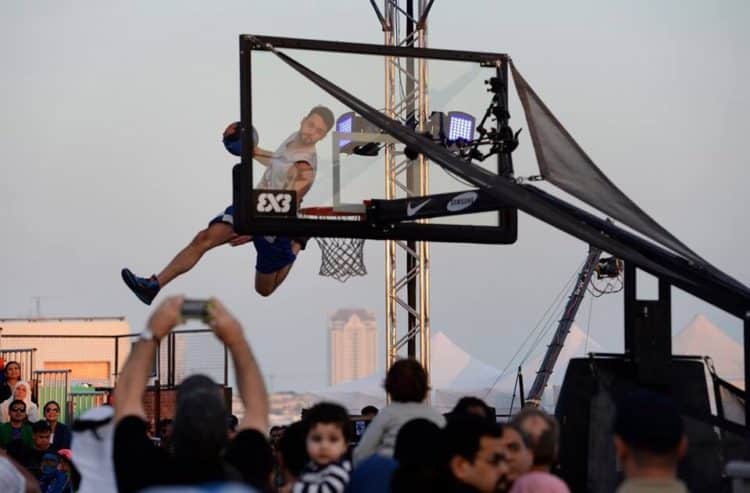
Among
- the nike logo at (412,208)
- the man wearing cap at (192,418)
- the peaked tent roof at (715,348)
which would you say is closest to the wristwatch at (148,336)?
the man wearing cap at (192,418)

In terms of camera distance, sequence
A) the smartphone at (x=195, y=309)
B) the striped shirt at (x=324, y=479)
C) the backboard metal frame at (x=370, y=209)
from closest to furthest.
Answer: the smartphone at (x=195, y=309) → the striped shirt at (x=324, y=479) → the backboard metal frame at (x=370, y=209)

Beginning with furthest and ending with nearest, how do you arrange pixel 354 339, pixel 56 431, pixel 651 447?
pixel 354 339 < pixel 56 431 < pixel 651 447

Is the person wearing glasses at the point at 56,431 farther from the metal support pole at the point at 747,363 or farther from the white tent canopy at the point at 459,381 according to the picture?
the white tent canopy at the point at 459,381

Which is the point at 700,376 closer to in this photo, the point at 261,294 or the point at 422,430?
the point at 422,430

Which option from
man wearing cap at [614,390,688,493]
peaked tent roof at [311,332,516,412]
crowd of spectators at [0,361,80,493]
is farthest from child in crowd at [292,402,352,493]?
peaked tent roof at [311,332,516,412]

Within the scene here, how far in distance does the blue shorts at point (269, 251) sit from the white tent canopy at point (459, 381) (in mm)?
15186

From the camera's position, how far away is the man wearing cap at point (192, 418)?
466cm

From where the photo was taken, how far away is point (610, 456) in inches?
383

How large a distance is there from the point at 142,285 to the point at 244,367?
1039 cm

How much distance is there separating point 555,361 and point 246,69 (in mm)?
22184

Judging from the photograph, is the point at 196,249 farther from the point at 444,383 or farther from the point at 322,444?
the point at 444,383

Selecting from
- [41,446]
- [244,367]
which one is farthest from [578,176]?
[244,367]

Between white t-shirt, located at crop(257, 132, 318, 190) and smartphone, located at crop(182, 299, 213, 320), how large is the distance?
8.12 meters

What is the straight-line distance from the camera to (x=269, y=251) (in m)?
15.3
